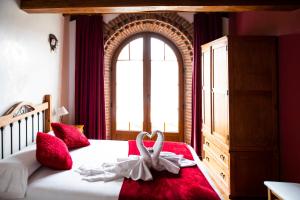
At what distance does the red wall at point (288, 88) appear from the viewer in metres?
2.46

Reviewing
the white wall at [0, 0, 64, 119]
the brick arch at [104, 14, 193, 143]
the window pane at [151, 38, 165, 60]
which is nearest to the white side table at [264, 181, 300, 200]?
the brick arch at [104, 14, 193, 143]

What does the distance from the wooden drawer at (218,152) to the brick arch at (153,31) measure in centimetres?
77

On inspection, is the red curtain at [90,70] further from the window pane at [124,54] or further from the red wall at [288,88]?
the red wall at [288,88]

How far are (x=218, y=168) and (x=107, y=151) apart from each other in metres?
1.38

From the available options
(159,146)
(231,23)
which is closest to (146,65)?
(231,23)

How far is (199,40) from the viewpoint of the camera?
154 inches

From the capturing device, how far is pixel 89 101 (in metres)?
4.02

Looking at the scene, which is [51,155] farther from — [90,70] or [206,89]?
[206,89]

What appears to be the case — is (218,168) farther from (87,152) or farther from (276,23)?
(276,23)

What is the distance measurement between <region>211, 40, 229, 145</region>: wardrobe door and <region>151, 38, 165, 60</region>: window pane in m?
1.33

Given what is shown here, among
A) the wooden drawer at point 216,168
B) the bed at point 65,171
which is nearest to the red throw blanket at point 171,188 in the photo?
the bed at point 65,171

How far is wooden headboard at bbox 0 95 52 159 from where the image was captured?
2.39 m

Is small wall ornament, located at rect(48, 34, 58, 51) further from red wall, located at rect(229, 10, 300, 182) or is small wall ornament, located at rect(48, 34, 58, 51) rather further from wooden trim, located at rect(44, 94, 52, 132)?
red wall, located at rect(229, 10, 300, 182)

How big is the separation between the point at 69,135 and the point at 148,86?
6.09ft
